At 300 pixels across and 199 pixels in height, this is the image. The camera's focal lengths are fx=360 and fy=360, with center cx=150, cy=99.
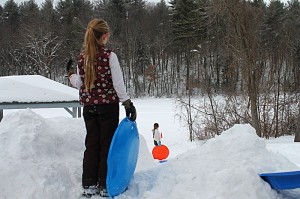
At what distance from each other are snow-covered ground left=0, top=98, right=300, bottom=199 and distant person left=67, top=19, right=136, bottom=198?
0.25 metres

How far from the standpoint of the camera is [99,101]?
3260 mm

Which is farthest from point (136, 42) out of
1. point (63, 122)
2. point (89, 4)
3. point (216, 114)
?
point (63, 122)

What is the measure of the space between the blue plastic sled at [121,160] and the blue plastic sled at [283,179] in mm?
1157

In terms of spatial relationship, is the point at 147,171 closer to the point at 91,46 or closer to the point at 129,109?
the point at 129,109

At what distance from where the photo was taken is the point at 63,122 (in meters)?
4.34

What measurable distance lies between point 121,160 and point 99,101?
0.57 meters

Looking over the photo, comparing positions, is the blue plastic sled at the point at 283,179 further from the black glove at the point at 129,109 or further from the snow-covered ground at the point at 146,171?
the black glove at the point at 129,109

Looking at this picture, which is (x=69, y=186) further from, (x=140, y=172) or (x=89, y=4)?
(x=89, y=4)

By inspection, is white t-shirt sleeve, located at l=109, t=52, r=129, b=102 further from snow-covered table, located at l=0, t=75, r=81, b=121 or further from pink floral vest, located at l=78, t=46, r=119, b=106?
snow-covered table, located at l=0, t=75, r=81, b=121

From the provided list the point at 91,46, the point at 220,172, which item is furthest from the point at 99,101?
the point at 220,172

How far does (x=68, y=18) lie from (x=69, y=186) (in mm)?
52378

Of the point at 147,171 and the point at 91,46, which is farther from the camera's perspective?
the point at 147,171

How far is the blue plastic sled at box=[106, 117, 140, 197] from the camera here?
3.06m

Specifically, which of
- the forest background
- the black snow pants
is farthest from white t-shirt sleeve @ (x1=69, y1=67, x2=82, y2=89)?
the forest background
